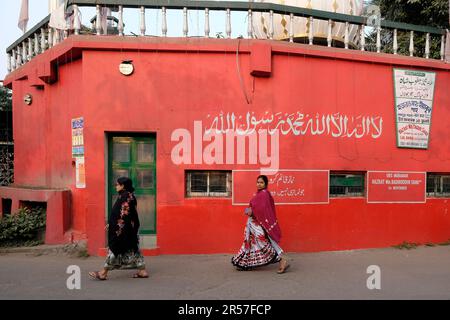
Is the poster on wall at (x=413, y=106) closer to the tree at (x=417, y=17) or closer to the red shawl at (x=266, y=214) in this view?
the tree at (x=417, y=17)

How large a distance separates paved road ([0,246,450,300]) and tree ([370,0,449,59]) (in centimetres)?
458

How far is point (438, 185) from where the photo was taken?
24.1 ft

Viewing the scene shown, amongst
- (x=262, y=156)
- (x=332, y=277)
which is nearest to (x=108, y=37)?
(x=262, y=156)

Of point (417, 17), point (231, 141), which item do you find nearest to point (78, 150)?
point (231, 141)

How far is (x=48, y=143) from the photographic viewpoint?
7434 millimetres

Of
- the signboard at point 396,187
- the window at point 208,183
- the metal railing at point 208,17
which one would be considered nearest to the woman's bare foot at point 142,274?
the window at point 208,183

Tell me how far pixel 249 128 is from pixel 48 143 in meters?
3.81

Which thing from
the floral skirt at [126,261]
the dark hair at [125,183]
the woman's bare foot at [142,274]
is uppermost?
the dark hair at [125,183]

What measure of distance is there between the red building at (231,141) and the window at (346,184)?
2 centimetres

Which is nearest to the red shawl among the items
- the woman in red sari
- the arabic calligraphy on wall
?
the woman in red sari

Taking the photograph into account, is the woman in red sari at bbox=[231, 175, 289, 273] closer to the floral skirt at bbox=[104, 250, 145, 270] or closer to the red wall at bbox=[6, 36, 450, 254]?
the red wall at bbox=[6, 36, 450, 254]

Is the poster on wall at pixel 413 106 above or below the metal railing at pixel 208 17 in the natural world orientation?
below

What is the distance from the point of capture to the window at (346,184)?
22.0ft

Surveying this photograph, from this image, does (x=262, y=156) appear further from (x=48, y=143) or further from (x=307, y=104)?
(x=48, y=143)
